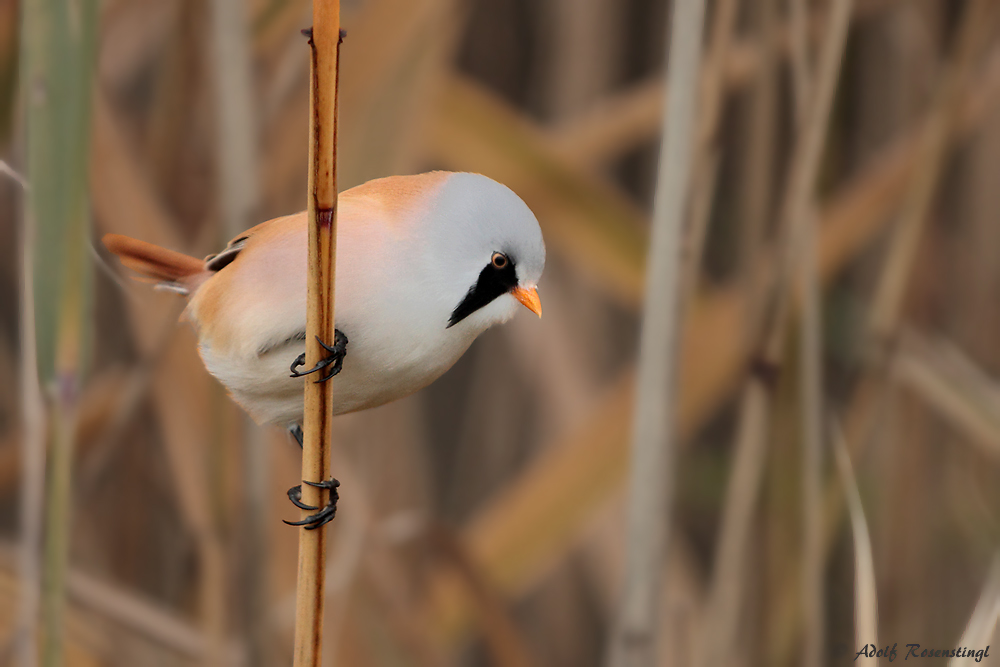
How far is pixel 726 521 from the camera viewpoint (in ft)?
3.26

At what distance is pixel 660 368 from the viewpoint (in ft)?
2.60

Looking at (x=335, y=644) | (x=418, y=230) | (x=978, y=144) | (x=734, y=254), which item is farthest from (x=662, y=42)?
(x=418, y=230)

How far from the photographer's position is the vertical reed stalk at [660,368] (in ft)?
2.24

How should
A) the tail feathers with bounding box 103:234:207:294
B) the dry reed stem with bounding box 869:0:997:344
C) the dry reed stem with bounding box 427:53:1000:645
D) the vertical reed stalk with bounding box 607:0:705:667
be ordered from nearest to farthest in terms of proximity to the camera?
the tail feathers with bounding box 103:234:207:294 < the vertical reed stalk with bounding box 607:0:705:667 < the dry reed stem with bounding box 869:0:997:344 < the dry reed stem with bounding box 427:53:1000:645

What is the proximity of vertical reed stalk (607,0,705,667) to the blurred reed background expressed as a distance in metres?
0.05

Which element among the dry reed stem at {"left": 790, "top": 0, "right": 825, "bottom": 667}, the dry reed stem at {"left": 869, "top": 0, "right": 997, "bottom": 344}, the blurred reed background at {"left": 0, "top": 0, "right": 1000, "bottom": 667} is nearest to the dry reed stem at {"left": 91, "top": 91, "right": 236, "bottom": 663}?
the blurred reed background at {"left": 0, "top": 0, "right": 1000, "bottom": 667}

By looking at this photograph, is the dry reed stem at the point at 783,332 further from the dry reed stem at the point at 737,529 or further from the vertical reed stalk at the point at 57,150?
the vertical reed stalk at the point at 57,150

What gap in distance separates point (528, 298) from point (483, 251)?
0.09 feet

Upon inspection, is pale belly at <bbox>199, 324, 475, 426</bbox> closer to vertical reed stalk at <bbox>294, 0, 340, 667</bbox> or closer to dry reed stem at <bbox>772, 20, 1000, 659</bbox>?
vertical reed stalk at <bbox>294, 0, 340, 667</bbox>

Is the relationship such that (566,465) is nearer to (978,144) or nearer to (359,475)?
(359,475)

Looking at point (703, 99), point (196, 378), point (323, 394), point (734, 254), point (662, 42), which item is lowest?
point (323, 394)

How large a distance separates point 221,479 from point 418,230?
0.67 meters

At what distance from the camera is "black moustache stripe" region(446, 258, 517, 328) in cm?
38

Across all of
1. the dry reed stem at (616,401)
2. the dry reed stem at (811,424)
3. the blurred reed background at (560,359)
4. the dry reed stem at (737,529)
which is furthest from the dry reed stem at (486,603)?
the dry reed stem at (811,424)
